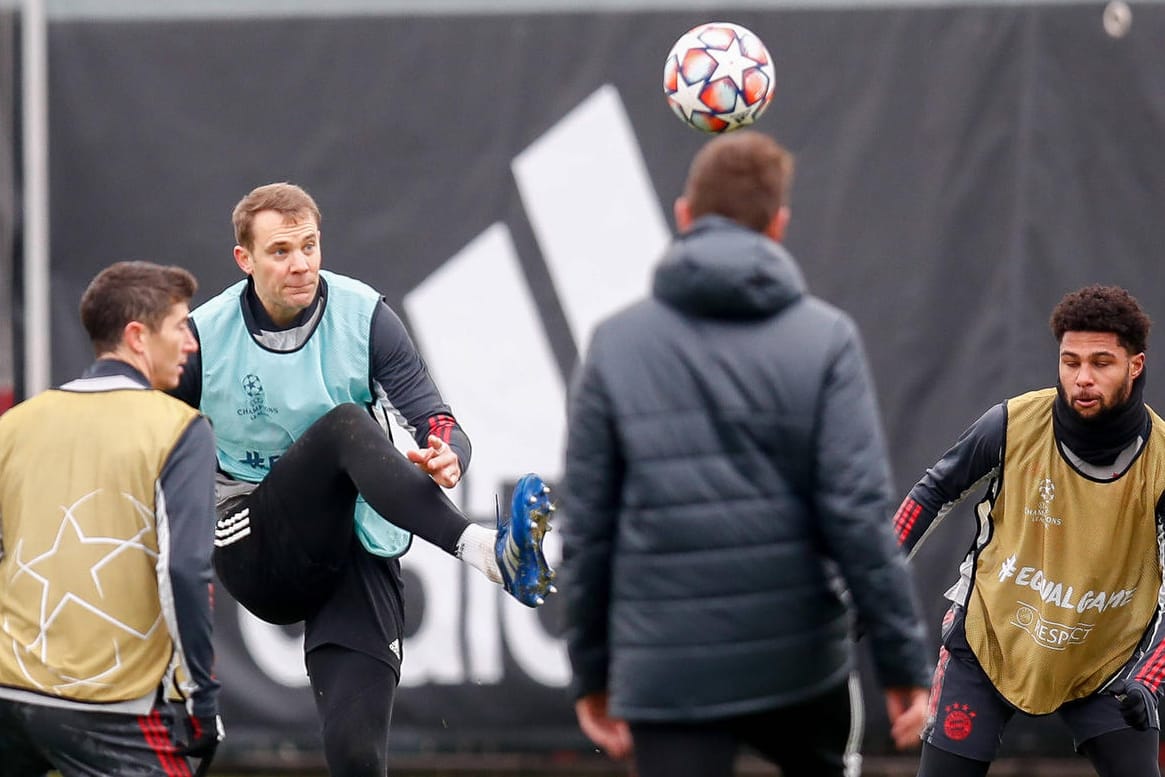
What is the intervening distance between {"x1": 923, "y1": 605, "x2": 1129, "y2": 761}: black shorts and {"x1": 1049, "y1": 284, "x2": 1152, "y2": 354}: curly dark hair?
0.93m

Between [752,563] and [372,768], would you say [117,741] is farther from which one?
[752,563]

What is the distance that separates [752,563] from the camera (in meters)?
3.55

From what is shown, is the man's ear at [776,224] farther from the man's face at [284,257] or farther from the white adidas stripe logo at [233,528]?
the white adidas stripe logo at [233,528]

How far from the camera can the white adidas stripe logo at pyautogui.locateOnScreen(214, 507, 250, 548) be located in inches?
200

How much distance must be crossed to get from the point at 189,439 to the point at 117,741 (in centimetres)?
71

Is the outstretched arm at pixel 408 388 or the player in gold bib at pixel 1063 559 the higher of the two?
the outstretched arm at pixel 408 388

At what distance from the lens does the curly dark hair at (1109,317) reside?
4781 millimetres

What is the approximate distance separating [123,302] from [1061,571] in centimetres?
272

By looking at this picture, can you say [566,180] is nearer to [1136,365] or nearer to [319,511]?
[319,511]

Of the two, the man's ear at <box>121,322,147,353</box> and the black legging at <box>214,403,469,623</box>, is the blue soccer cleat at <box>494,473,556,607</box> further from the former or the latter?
the man's ear at <box>121,322,147,353</box>

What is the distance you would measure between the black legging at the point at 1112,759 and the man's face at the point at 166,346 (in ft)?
7.88

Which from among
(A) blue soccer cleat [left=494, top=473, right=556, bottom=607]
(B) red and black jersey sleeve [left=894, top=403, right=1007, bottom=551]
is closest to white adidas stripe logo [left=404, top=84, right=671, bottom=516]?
(B) red and black jersey sleeve [left=894, top=403, right=1007, bottom=551]

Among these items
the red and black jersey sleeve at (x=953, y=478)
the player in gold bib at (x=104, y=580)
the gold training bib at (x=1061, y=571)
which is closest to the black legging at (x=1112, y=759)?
the gold training bib at (x=1061, y=571)

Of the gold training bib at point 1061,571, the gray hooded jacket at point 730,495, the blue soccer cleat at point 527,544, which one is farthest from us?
the gold training bib at point 1061,571
